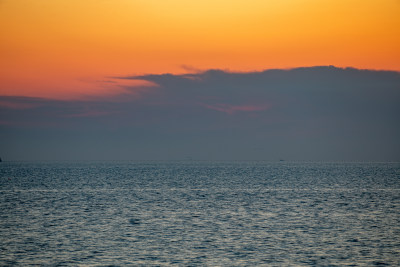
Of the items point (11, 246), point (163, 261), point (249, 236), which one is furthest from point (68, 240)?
point (249, 236)

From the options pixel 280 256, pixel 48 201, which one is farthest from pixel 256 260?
pixel 48 201

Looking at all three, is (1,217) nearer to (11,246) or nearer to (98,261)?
(11,246)

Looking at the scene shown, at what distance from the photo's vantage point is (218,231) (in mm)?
50594

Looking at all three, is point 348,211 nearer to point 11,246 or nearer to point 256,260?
point 256,260

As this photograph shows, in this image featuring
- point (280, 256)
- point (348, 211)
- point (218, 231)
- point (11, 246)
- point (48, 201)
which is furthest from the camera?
point (48, 201)

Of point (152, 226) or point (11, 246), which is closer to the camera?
point (11, 246)

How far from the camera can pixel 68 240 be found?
45844 millimetres

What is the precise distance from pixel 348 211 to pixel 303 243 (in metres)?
28.1

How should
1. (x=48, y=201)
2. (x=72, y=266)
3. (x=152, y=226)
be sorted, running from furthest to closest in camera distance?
(x=48, y=201)
(x=152, y=226)
(x=72, y=266)

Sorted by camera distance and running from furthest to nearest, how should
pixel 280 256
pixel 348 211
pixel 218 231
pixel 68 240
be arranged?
1. pixel 348 211
2. pixel 218 231
3. pixel 68 240
4. pixel 280 256

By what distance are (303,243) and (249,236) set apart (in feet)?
18.8

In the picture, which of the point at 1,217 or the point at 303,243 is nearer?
the point at 303,243

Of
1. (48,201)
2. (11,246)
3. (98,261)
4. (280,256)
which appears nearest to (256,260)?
(280,256)

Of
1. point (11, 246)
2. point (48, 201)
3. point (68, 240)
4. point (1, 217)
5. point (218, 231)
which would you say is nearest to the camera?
point (11, 246)
